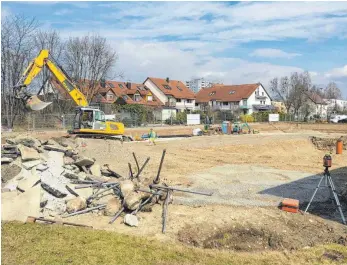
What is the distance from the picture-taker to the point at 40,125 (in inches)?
1373

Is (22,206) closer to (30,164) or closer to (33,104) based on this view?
(30,164)

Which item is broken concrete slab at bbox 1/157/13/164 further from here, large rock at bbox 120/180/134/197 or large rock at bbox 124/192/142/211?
large rock at bbox 124/192/142/211

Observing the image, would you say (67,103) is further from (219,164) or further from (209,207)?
(209,207)

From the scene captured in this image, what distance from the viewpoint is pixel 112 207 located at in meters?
10.1

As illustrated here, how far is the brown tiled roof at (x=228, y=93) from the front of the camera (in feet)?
230

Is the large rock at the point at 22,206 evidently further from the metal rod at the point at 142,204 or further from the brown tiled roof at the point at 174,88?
the brown tiled roof at the point at 174,88

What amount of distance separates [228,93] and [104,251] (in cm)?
6651

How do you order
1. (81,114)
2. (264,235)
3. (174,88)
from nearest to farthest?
(264,235) < (81,114) < (174,88)

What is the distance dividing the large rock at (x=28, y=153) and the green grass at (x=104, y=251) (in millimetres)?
3960

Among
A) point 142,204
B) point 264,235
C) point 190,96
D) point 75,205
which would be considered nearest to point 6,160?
point 75,205

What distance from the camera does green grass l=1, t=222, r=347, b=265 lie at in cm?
694

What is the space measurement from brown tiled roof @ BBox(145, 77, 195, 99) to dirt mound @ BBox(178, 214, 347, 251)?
57.1m

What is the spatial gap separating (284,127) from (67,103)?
27.3m

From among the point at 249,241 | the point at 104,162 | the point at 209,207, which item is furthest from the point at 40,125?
the point at 249,241
